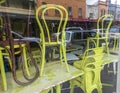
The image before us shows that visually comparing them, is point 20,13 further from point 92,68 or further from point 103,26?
point 103,26

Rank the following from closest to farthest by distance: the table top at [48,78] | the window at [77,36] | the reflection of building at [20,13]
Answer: the table top at [48,78] < the reflection of building at [20,13] < the window at [77,36]

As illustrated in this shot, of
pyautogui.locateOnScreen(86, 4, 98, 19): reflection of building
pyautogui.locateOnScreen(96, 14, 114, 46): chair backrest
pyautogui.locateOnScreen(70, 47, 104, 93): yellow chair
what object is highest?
pyautogui.locateOnScreen(86, 4, 98, 19): reflection of building

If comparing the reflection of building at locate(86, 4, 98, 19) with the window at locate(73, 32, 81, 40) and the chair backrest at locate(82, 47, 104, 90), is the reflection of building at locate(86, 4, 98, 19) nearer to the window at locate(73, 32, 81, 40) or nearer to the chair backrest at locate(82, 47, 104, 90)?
the window at locate(73, 32, 81, 40)

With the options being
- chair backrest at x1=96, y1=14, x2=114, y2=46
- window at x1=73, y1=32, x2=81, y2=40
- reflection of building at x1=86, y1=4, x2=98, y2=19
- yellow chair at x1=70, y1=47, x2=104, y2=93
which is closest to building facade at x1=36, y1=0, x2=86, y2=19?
reflection of building at x1=86, y1=4, x2=98, y2=19

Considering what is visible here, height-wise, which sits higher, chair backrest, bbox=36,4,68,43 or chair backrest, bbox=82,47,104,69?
chair backrest, bbox=36,4,68,43

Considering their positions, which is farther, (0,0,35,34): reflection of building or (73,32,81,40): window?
(73,32,81,40): window

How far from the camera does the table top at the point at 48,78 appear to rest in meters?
1.58

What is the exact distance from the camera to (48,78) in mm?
1807

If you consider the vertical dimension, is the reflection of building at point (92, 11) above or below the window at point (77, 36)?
above

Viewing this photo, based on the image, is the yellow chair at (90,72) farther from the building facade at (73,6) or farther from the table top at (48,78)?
the building facade at (73,6)

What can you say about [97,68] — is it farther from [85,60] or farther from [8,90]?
[8,90]

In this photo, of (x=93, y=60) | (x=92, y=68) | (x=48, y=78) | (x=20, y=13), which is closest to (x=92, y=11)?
(x=93, y=60)

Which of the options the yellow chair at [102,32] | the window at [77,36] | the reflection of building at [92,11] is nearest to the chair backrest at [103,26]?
the yellow chair at [102,32]

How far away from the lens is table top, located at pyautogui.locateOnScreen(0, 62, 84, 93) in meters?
1.58
